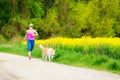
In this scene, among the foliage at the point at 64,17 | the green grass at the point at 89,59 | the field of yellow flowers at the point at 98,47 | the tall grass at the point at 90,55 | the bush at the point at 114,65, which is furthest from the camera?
the foliage at the point at 64,17

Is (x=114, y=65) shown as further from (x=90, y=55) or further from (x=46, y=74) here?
(x=46, y=74)

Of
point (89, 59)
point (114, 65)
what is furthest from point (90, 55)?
point (114, 65)

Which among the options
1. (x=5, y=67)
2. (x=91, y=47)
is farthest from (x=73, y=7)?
(x=5, y=67)

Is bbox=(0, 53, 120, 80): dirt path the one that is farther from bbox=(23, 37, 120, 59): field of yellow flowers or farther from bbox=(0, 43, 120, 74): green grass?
bbox=(23, 37, 120, 59): field of yellow flowers

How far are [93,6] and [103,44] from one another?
1586 inches

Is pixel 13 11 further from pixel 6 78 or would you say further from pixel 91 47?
pixel 6 78

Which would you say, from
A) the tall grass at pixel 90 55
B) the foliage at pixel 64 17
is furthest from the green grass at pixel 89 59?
the foliage at pixel 64 17

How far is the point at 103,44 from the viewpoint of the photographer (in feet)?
73.4

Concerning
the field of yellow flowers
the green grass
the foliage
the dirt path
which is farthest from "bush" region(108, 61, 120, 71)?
the foliage

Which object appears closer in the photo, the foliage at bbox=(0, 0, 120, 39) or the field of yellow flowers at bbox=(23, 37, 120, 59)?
the field of yellow flowers at bbox=(23, 37, 120, 59)

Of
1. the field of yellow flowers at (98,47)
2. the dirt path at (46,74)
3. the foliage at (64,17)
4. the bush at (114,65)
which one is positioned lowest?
the foliage at (64,17)

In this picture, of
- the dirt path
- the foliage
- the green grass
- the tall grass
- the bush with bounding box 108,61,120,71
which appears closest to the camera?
the dirt path

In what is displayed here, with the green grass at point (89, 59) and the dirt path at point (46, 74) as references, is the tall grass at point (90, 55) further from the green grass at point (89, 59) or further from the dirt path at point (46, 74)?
the dirt path at point (46, 74)

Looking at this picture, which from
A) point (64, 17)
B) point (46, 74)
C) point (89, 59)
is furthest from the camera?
point (64, 17)
